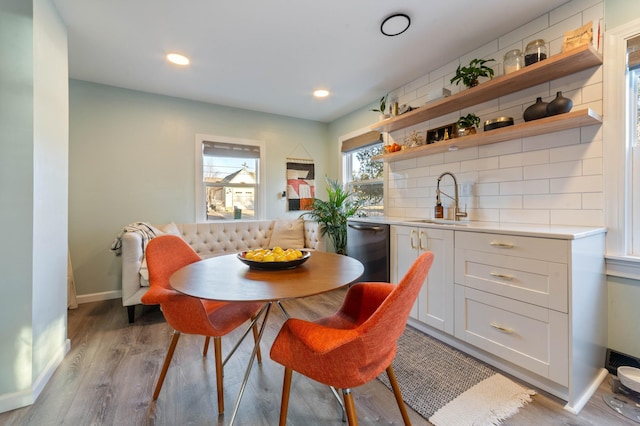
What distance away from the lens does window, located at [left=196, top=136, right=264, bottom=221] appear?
12.0 ft

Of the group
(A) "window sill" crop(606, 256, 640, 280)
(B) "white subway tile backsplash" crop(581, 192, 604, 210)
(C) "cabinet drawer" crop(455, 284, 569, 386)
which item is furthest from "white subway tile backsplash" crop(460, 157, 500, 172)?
(C) "cabinet drawer" crop(455, 284, 569, 386)

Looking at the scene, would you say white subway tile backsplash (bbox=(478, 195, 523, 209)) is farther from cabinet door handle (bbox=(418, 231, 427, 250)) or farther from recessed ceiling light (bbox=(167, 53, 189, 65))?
recessed ceiling light (bbox=(167, 53, 189, 65))

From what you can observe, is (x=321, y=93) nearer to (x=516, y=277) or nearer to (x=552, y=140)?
(x=552, y=140)

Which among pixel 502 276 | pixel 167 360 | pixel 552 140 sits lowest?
pixel 167 360

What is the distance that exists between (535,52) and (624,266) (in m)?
1.50

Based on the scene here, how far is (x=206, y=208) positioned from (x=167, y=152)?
84cm

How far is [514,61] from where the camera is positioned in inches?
77.6

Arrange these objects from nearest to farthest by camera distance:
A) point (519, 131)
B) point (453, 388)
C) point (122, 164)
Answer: point (453, 388) < point (519, 131) < point (122, 164)

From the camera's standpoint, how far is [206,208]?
146 inches

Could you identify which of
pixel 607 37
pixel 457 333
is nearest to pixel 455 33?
pixel 607 37

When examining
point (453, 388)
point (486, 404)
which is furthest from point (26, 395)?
point (486, 404)

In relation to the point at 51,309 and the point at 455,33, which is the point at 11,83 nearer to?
the point at 51,309

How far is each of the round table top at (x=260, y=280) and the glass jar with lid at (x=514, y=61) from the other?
1.84 metres

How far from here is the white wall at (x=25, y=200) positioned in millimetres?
1447
